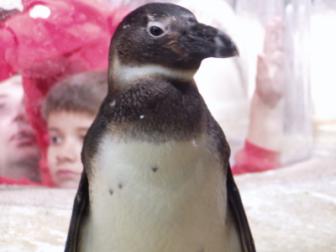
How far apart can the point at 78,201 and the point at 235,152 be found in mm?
701

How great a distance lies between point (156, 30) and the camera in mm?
441

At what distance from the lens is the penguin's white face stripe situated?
0.44 metres

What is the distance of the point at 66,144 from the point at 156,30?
0.64 meters

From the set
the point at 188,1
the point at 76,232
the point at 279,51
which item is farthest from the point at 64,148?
the point at 76,232

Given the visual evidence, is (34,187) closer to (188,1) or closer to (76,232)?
(188,1)

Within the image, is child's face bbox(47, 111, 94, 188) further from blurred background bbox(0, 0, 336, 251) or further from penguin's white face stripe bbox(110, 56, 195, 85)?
penguin's white face stripe bbox(110, 56, 195, 85)

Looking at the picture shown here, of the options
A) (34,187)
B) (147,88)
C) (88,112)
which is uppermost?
(147,88)

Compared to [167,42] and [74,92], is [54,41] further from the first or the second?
[167,42]

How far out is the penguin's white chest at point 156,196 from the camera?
44 centimetres

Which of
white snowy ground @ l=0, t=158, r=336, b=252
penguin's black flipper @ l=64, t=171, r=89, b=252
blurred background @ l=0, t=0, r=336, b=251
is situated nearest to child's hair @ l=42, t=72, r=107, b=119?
blurred background @ l=0, t=0, r=336, b=251

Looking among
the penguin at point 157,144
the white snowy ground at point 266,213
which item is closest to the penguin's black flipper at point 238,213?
the penguin at point 157,144

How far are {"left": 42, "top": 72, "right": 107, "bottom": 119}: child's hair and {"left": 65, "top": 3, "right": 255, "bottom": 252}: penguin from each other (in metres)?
0.58

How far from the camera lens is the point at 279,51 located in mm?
1190

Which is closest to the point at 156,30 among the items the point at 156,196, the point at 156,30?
the point at 156,30
